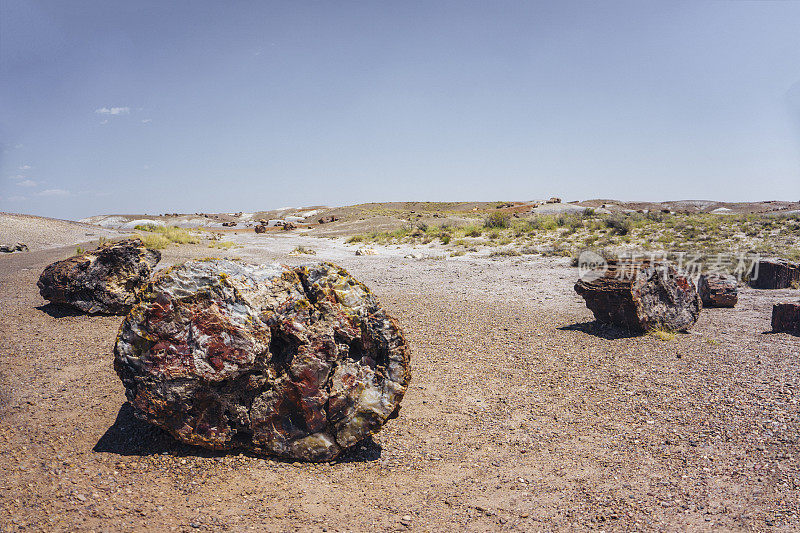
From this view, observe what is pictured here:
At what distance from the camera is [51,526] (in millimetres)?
2902

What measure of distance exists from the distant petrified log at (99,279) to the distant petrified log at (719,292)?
12.5 metres

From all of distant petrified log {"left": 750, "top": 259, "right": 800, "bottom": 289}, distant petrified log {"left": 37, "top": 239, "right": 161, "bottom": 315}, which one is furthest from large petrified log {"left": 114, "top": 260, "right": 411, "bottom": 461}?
distant petrified log {"left": 750, "top": 259, "right": 800, "bottom": 289}

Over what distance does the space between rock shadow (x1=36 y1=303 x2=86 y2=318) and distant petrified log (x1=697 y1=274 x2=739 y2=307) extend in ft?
45.1

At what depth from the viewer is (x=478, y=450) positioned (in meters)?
4.49

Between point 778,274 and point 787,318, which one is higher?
point 778,274

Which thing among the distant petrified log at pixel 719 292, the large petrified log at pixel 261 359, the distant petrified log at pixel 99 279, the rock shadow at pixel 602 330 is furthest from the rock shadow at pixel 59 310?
the distant petrified log at pixel 719 292

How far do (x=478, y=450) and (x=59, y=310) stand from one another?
8.65 m

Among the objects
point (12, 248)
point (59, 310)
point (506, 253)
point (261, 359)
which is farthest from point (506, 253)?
point (12, 248)

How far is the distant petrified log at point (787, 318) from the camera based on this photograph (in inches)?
315

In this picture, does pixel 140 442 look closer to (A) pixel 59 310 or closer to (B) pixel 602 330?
(A) pixel 59 310

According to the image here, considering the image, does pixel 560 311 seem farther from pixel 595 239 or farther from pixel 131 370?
pixel 595 239

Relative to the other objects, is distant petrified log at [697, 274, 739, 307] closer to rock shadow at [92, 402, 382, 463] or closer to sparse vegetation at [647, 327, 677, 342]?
sparse vegetation at [647, 327, 677, 342]

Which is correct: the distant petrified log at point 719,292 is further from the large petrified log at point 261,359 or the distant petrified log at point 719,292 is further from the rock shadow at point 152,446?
the rock shadow at point 152,446

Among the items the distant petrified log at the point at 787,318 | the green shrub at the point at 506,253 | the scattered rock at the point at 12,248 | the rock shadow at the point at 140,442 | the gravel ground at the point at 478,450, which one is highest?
the scattered rock at the point at 12,248
